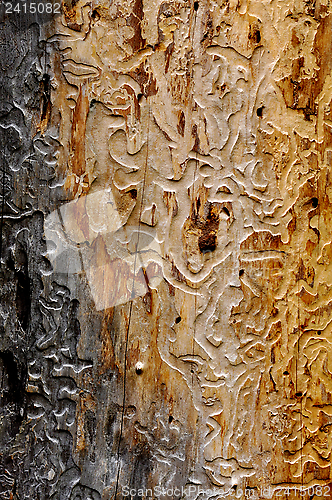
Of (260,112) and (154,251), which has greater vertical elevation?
(260,112)

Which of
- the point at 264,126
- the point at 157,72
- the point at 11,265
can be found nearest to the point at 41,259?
the point at 11,265

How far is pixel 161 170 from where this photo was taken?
49.5 inches

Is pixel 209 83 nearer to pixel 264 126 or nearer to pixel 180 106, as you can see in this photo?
pixel 180 106

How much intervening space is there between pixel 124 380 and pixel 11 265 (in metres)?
0.56

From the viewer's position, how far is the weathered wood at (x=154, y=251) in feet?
4.10

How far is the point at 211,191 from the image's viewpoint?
126 centimetres

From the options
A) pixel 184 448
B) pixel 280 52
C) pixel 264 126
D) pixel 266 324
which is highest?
pixel 280 52

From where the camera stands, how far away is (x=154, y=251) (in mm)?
1257

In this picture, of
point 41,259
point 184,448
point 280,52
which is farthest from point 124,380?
point 280,52

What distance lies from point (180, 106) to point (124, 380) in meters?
0.96

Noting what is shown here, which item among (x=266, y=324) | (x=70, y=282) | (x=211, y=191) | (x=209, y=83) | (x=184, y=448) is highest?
(x=209, y=83)

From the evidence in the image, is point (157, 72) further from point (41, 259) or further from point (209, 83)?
point (41, 259)

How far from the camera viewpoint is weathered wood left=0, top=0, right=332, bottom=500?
4.10 feet

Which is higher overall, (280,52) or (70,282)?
(280,52)
